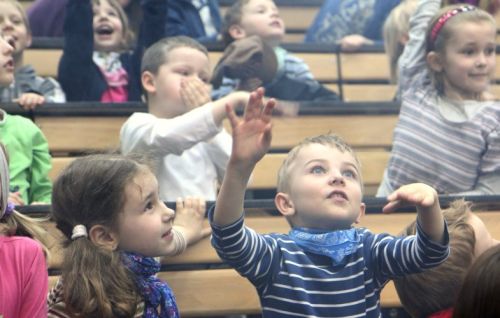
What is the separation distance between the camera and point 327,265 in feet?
12.7

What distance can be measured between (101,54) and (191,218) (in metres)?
2.50

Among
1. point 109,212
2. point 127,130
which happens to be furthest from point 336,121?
point 109,212

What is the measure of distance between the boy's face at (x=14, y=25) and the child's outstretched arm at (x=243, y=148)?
109 inches

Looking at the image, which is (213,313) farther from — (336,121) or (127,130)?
(336,121)

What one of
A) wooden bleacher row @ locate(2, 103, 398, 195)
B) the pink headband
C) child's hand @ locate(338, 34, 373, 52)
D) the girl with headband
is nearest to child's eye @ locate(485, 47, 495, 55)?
the pink headband

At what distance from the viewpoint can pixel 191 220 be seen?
4.31 meters

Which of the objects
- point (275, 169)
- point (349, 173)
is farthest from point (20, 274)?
point (275, 169)

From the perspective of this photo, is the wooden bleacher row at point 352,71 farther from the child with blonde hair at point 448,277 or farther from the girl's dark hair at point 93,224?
the girl's dark hair at point 93,224

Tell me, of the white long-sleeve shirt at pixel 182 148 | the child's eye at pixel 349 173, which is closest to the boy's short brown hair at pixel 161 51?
the white long-sleeve shirt at pixel 182 148

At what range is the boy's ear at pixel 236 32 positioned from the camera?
690cm

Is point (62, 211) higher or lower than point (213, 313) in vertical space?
higher

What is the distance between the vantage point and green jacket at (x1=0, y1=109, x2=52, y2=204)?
16.6ft

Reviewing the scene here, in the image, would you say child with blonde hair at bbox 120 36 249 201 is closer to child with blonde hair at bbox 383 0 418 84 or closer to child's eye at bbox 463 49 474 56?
child's eye at bbox 463 49 474 56

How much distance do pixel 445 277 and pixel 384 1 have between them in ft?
14.0
